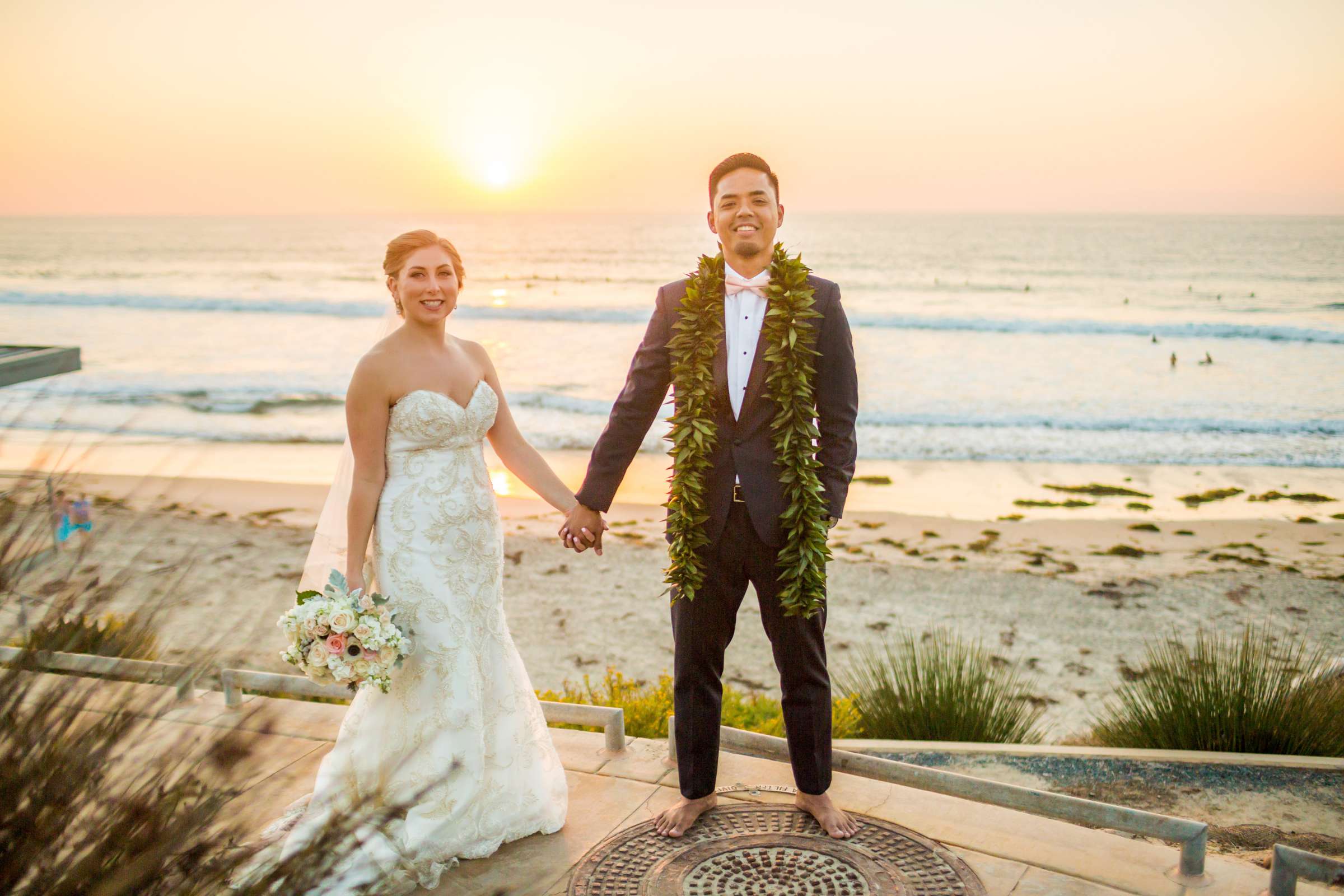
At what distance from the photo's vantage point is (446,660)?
12.3ft

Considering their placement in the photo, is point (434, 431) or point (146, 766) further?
point (434, 431)

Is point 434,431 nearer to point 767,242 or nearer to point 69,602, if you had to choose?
point 767,242

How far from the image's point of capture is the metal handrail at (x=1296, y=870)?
2.92m

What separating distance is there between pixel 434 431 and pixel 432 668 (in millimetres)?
869

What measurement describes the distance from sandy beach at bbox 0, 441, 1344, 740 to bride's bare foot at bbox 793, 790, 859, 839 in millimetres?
2142

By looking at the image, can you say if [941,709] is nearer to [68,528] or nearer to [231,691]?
[231,691]

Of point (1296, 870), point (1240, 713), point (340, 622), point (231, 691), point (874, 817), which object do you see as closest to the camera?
point (1296, 870)

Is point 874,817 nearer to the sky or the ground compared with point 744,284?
nearer to the ground

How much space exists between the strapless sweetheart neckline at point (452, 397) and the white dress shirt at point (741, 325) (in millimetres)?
953

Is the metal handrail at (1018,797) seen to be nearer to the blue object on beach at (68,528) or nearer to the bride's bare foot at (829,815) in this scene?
the bride's bare foot at (829,815)

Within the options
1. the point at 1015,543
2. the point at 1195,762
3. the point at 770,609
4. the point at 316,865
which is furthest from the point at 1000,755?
the point at 1015,543

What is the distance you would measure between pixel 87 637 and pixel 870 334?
28.3 m

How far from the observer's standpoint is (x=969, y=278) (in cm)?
4256

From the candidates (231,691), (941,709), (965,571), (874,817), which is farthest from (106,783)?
(965,571)
